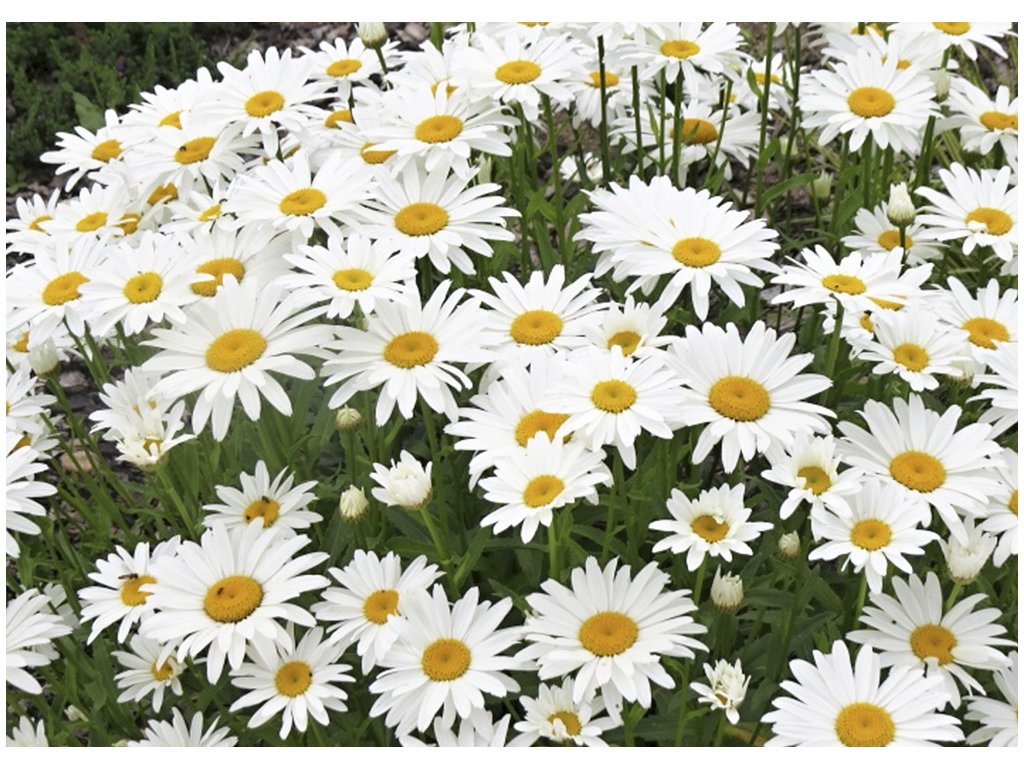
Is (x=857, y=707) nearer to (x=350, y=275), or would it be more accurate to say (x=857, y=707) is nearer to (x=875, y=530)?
(x=875, y=530)

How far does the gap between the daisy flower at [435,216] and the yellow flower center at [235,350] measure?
1.32 ft

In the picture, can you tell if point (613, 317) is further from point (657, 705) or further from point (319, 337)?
point (657, 705)

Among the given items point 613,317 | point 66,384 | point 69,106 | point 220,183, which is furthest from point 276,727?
point 69,106

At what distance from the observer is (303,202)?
2939 millimetres

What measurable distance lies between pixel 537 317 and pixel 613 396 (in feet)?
1.52

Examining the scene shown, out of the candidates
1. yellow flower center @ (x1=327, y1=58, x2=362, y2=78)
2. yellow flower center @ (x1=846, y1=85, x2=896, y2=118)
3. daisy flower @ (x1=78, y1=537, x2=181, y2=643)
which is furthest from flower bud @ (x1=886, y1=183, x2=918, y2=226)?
daisy flower @ (x1=78, y1=537, x2=181, y2=643)

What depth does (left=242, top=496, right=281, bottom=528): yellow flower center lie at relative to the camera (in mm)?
2787

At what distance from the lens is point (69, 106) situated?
20.4 ft

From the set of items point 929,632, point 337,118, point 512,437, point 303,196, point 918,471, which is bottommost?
point 929,632

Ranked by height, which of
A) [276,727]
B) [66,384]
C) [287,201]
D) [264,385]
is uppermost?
[287,201]

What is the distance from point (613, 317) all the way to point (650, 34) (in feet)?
3.68

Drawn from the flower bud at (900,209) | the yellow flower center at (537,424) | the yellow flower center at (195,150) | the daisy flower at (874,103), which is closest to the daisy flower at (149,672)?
the yellow flower center at (537,424)

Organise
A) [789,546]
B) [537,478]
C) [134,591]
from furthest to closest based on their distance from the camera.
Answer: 1. [134,591]
2. [789,546]
3. [537,478]

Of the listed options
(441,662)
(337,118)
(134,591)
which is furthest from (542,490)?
(337,118)
